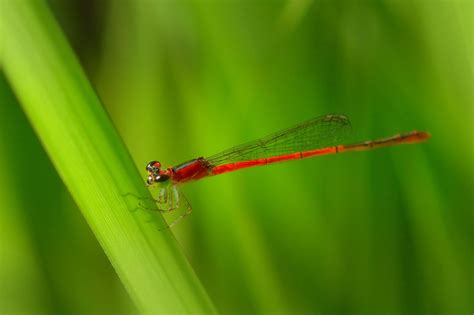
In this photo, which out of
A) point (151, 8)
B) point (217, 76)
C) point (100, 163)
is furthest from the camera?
point (151, 8)

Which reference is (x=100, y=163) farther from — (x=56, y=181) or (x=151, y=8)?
(x=151, y=8)

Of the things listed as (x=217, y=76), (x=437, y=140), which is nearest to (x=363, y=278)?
(x=437, y=140)

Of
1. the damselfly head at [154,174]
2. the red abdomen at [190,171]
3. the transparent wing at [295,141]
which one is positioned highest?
the damselfly head at [154,174]

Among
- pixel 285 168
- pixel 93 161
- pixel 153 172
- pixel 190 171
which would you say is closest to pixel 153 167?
pixel 153 172

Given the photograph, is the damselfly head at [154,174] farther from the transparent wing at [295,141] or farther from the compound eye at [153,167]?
the transparent wing at [295,141]

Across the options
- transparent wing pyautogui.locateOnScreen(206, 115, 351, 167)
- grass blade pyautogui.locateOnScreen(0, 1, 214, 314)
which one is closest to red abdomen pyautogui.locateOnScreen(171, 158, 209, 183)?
transparent wing pyautogui.locateOnScreen(206, 115, 351, 167)

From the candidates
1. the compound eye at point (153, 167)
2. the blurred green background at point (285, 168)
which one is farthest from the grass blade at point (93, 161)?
the blurred green background at point (285, 168)
